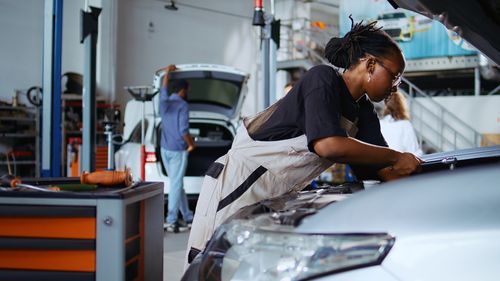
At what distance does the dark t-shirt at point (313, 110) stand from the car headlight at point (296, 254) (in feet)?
1.57

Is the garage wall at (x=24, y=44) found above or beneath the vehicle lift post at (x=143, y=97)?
above

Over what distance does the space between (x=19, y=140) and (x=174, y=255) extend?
23.9 feet

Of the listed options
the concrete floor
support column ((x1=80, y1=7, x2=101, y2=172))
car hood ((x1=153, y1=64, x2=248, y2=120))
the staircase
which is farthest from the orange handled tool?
the staircase

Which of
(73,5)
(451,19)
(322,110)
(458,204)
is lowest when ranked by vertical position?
(458,204)

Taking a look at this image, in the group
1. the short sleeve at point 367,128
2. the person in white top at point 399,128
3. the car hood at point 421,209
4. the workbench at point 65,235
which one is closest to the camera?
the car hood at point 421,209

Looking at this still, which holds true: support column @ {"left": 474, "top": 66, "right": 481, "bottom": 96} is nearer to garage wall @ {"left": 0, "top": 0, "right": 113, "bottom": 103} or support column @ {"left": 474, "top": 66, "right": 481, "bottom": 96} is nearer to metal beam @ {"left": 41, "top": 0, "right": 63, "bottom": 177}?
metal beam @ {"left": 41, "top": 0, "right": 63, "bottom": 177}

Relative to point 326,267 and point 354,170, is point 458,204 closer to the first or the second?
point 326,267

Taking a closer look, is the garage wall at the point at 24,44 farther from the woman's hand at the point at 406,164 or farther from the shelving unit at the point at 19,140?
the woman's hand at the point at 406,164

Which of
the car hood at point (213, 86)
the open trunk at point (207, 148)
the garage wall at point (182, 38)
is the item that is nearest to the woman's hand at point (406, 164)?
the car hood at point (213, 86)

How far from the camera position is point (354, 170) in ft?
6.32

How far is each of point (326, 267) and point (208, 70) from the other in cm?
566

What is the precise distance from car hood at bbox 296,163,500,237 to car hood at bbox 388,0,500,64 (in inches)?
33.0

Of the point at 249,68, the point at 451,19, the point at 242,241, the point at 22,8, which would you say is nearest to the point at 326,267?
the point at 242,241

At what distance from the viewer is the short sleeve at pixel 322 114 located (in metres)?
1.44
